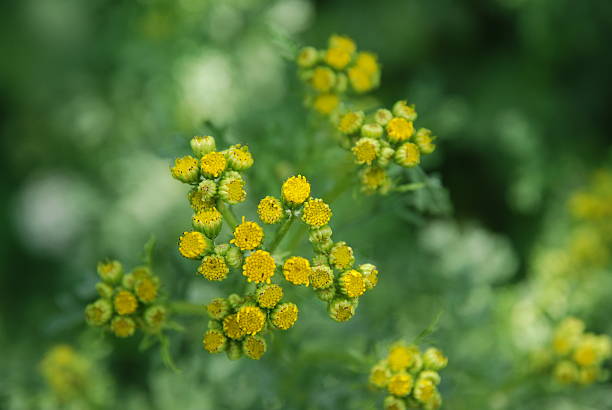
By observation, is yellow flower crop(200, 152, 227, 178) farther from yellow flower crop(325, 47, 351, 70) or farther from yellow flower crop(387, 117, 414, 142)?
yellow flower crop(325, 47, 351, 70)

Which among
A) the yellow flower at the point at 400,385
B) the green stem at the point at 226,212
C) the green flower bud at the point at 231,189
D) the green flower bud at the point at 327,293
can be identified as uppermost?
the green flower bud at the point at 231,189

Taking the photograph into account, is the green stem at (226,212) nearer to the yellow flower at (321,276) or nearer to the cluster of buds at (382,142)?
the yellow flower at (321,276)

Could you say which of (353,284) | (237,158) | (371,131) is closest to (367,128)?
(371,131)

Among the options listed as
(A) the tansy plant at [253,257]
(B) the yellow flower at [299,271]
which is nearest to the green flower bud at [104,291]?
(A) the tansy plant at [253,257]

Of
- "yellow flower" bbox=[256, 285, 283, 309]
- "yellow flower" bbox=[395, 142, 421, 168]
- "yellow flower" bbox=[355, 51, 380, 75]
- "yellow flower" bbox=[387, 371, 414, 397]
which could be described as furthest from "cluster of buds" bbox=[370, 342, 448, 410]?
"yellow flower" bbox=[355, 51, 380, 75]

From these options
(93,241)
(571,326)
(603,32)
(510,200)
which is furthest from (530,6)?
(93,241)

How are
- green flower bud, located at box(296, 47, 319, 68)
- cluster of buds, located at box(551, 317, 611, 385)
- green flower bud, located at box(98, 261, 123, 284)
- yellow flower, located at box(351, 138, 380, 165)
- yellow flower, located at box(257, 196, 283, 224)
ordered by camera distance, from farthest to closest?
cluster of buds, located at box(551, 317, 611, 385)
green flower bud, located at box(296, 47, 319, 68)
green flower bud, located at box(98, 261, 123, 284)
yellow flower, located at box(351, 138, 380, 165)
yellow flower, located at box(257, 196, 283, 224)
